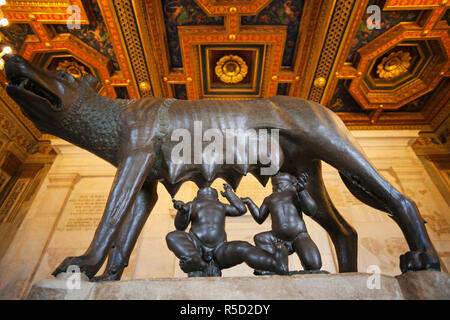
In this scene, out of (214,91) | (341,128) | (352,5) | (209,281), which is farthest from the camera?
(214,91)

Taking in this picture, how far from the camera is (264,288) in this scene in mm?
1001

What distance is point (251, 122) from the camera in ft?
6.03

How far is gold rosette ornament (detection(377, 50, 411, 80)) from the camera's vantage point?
6.34 metres

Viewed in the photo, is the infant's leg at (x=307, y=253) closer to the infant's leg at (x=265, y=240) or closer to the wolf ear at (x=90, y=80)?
the infant's leg at (x=265, y=240)

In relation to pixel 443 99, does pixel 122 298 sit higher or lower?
lower

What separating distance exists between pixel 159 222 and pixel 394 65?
21.2 feet

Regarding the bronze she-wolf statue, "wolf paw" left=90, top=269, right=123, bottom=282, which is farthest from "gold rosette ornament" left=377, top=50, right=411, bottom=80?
"wolf paw" left=90, top=269, right=123, bottom=282

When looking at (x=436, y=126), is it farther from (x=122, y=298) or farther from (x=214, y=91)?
(x=122, y=298)

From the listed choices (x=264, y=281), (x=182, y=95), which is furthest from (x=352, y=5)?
(x=264, y=281)

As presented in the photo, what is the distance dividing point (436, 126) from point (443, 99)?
909 mm

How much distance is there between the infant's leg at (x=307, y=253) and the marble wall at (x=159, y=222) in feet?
7.25

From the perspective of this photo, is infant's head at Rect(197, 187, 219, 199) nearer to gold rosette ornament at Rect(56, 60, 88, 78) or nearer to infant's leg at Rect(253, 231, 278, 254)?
infant's leg at Rect(253, 231, 278, 254)

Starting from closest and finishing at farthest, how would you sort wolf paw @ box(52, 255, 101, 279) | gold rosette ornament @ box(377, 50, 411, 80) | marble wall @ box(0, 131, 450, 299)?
wolf paw @ box(52, 255, 101, 279) → marble wall @ box(0, 131, 450, 299) → gold rosette ornament @ box(377, 50, 411, 80)

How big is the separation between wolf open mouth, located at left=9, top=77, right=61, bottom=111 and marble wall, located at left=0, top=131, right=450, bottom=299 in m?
3.08
